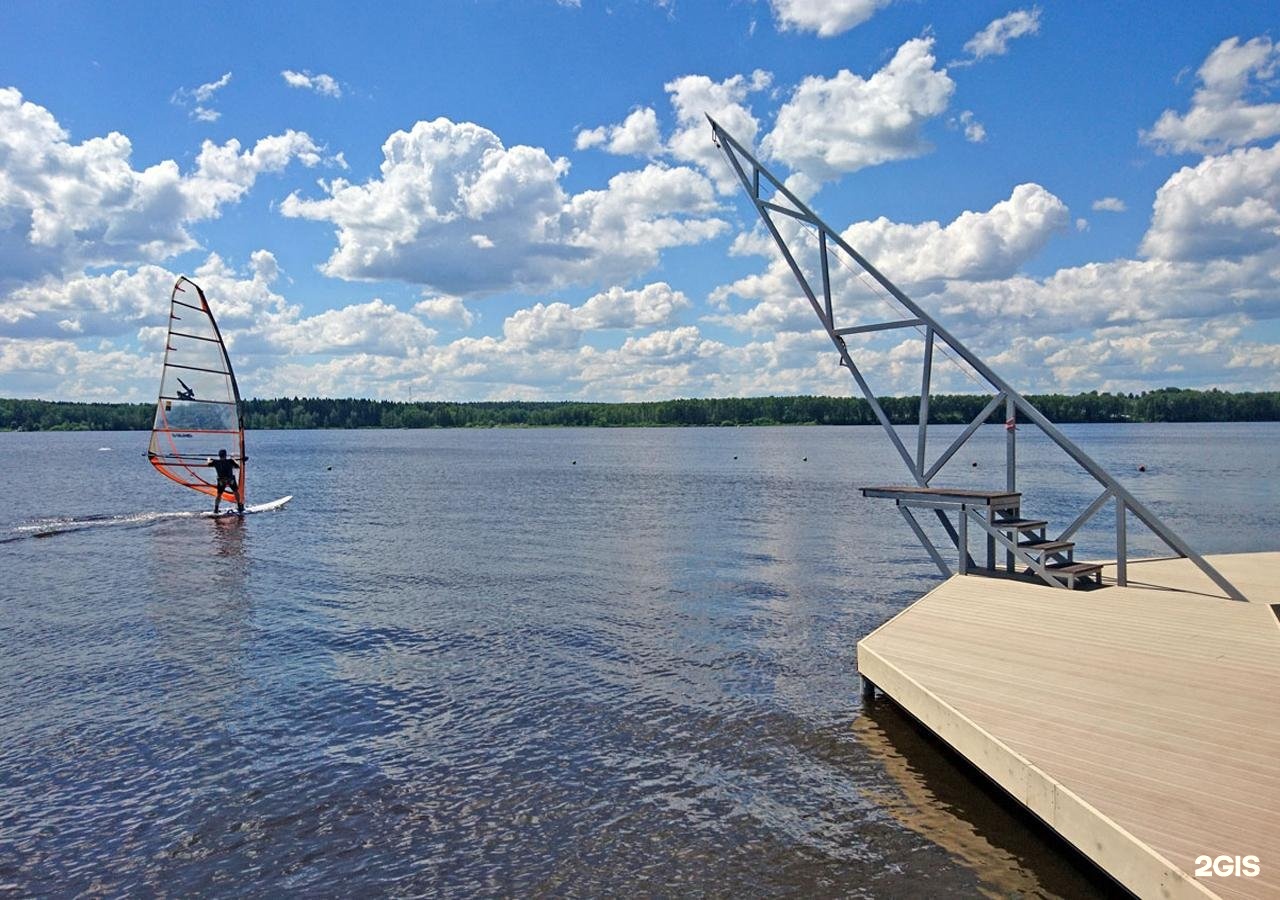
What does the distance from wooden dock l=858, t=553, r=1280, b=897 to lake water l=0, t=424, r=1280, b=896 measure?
3.38 feet

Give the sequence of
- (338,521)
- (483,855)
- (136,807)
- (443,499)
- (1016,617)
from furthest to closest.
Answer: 1. (443,499)
2. (338,521)
3. (1016,617)
4. (136,807)
5. (483,855)

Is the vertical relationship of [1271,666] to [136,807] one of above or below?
above

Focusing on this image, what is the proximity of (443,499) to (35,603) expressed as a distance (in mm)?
29986

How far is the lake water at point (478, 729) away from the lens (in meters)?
8.50

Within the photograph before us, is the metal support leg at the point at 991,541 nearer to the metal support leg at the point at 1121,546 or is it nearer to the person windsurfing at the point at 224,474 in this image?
the metal support leg at the point at 1121,546

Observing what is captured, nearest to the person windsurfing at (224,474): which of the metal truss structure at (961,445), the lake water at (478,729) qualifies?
the lake water at (478,729)

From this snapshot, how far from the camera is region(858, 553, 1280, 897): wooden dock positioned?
6555 millimetres

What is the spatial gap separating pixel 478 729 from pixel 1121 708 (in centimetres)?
778

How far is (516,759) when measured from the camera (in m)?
11.1

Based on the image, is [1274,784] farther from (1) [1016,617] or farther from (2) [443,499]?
(2) [443,499]

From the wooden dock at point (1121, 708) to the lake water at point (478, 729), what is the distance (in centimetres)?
103

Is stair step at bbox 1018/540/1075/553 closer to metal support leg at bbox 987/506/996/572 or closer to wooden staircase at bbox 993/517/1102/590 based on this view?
wooden staircase at bbox 993/517/1102/590

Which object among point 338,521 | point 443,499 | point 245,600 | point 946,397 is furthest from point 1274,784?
point 946,397

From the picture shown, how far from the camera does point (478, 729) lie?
39.9 ft
